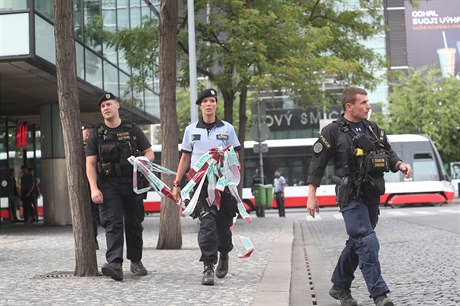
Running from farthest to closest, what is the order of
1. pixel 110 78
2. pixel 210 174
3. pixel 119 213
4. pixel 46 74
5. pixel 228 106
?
pixel 110 78 → pixel 228 106 → pixel 46 74 → pixel 119 213 → pixel 210 174

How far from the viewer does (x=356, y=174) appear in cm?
611

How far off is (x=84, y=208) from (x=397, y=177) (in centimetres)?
2744

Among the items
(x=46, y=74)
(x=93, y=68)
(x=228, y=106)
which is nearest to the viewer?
(x=46, y=74)

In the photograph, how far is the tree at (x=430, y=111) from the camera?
46.7 metres

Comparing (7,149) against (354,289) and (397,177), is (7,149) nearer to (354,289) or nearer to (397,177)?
(397,177)

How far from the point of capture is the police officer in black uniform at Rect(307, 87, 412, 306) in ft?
19.6

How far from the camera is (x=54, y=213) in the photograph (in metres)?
23.0

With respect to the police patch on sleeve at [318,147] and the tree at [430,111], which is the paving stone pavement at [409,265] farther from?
the tree at [430,111]

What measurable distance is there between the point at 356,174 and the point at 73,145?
3577mm

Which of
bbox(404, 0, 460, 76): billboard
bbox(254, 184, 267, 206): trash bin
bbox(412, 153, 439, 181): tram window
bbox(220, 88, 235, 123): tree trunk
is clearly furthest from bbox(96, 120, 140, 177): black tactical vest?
bbox(404, 0, 460, 76): billboard

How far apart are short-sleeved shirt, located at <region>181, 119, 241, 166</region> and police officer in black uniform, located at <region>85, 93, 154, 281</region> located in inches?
18.4

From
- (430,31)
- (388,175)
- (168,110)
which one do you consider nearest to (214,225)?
(168,110)

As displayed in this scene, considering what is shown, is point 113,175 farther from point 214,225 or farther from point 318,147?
point 318,147

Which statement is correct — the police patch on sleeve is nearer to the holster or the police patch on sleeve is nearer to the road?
the holster
